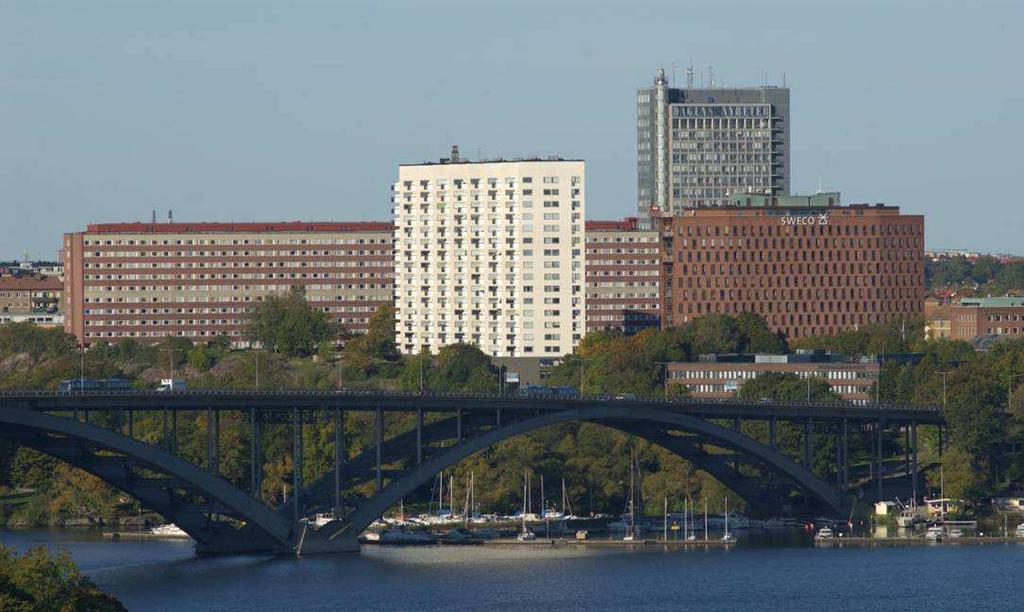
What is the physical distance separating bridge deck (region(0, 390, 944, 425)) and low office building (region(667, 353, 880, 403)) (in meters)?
30.3

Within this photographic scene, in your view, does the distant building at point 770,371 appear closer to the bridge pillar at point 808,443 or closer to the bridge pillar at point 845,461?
the bridge pillar at point 845,461

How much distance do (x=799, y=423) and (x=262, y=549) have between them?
39.7m

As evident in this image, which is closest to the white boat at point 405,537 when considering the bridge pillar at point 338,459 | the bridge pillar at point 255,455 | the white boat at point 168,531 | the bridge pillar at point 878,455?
the bridge pillar at point 338,459

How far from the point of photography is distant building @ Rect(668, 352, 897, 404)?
190m

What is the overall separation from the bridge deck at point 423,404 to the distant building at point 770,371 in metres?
30.2

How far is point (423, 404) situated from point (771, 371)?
189ft

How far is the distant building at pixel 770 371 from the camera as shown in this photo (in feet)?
622

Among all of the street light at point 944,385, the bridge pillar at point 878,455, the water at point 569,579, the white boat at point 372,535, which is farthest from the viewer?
the street light at point 944,385

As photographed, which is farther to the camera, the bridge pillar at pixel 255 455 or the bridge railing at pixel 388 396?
the bridge pillar at pixel 255 455

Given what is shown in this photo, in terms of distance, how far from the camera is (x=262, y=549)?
433 feet

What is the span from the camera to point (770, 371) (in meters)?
188

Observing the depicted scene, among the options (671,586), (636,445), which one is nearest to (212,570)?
(671,586)

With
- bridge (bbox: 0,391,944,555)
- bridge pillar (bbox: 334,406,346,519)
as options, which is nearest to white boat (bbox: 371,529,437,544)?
bridge (bbox: 0,391,944,555)

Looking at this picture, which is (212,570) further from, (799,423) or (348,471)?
(799,423)
